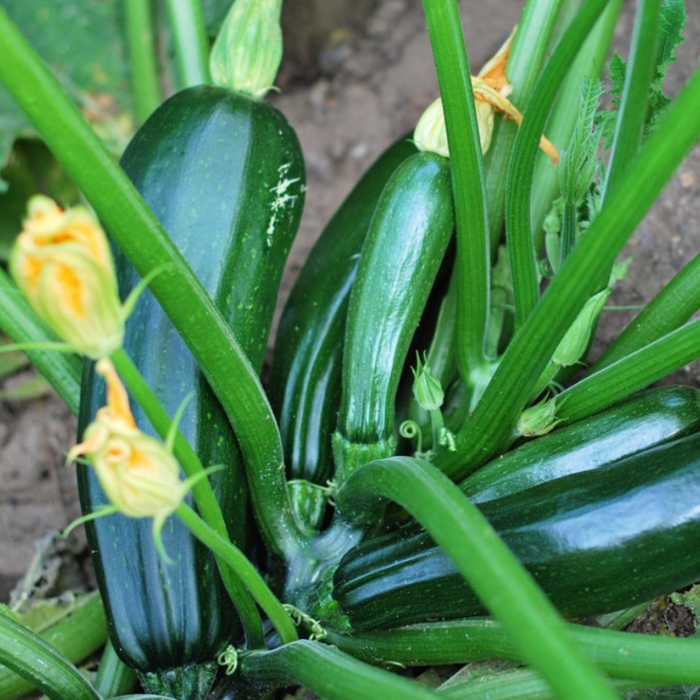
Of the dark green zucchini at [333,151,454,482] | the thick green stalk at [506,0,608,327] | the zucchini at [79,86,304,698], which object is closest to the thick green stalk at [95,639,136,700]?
the zucchini at [79,86,304,698]

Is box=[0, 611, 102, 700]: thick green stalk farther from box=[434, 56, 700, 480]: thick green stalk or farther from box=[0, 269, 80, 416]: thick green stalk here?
box=[434, 56, 700, 480]: thick green stalk

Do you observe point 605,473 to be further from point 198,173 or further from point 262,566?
point 198,173

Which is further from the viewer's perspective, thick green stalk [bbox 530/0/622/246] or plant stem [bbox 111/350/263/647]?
thick green stalk [bbox 530/0/622/246]

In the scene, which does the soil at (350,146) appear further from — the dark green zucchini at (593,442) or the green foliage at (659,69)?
the green foliage at (659,69)

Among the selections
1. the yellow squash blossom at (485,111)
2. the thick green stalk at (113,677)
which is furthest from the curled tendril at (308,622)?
the yellow squash blossom at (485,111)

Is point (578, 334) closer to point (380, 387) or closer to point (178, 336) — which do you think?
point (380, 387)

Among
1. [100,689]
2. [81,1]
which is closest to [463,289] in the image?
[100,689]

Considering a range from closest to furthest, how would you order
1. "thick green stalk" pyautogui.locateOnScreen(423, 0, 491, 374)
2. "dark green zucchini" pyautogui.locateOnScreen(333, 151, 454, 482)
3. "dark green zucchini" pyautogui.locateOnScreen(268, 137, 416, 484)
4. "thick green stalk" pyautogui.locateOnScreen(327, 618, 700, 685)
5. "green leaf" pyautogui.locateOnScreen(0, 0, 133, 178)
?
"thick green stalk" pyautogui.locateOnScreen(327, 618, 700, 685) → "thick green stalk" pyautogui.locateOnScreen(423, 0, 491, 374) → "dark green zucchini" pyautogui.locateOnScreen(333, 151, 454, 482) → "dark green zucchini" pyautogui.locateOnScreen(268, 137, 416, 484) → "green leaf" pyautogui.locateOnScreen(0, 0, 133, 178)
